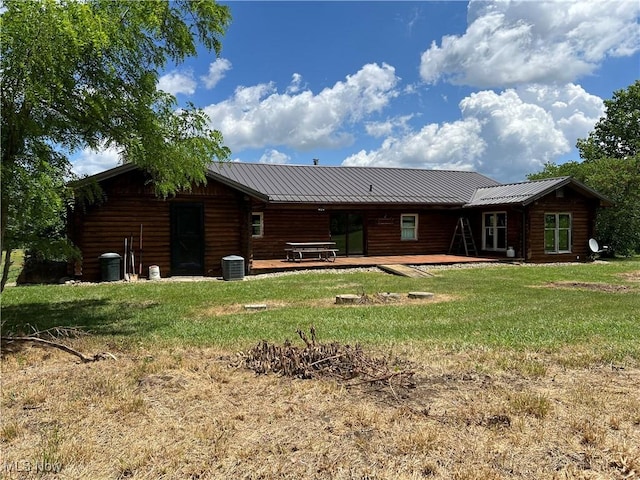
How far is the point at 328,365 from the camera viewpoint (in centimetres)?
501

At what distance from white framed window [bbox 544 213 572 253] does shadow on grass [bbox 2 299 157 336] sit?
1570cm

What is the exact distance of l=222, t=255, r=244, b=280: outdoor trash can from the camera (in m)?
13.9

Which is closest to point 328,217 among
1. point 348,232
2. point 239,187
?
point 348,232

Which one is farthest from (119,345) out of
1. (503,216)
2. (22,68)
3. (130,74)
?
(503,216)

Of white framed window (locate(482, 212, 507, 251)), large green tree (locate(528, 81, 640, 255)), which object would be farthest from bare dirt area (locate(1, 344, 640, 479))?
large green tree (locate(528, 81, 640, 255))

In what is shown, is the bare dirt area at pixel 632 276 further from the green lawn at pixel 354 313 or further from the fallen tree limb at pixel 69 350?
the fallen tree limb at pixel 69 350

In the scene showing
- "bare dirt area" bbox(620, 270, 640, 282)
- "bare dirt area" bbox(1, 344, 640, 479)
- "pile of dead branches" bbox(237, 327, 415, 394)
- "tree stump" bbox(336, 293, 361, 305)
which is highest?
"bare dirt area" bbox(620, 270, 640, 282)

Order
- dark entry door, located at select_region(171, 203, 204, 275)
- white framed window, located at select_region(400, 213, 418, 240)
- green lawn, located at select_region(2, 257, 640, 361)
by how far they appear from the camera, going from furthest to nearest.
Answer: white framed window, located at select_region(400, 213, 418, 240)
dark entry door, located at select_region(171, 203, 204, 275)
green lawn, located at select_region(2, 257, 640, 361)

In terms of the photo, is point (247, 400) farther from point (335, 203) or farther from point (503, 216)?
point (503, 216)

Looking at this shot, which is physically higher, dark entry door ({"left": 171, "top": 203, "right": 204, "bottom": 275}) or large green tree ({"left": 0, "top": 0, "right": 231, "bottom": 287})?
large green tree ({"left": 0, "top": 0, "right": 231, "bottom": 287})

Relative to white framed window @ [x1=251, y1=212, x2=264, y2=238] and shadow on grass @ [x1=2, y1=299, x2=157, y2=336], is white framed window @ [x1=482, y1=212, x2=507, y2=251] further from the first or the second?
shadow on grass @ [x1=2, y1=299, x2=157, y2=336]

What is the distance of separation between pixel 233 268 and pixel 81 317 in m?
5.90

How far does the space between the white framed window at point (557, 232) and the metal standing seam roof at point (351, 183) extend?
3405 millimetres

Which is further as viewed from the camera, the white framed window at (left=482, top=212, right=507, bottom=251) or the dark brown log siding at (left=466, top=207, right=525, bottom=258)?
the white framed window at (left=482, top=212, right=507, bottom=251)
